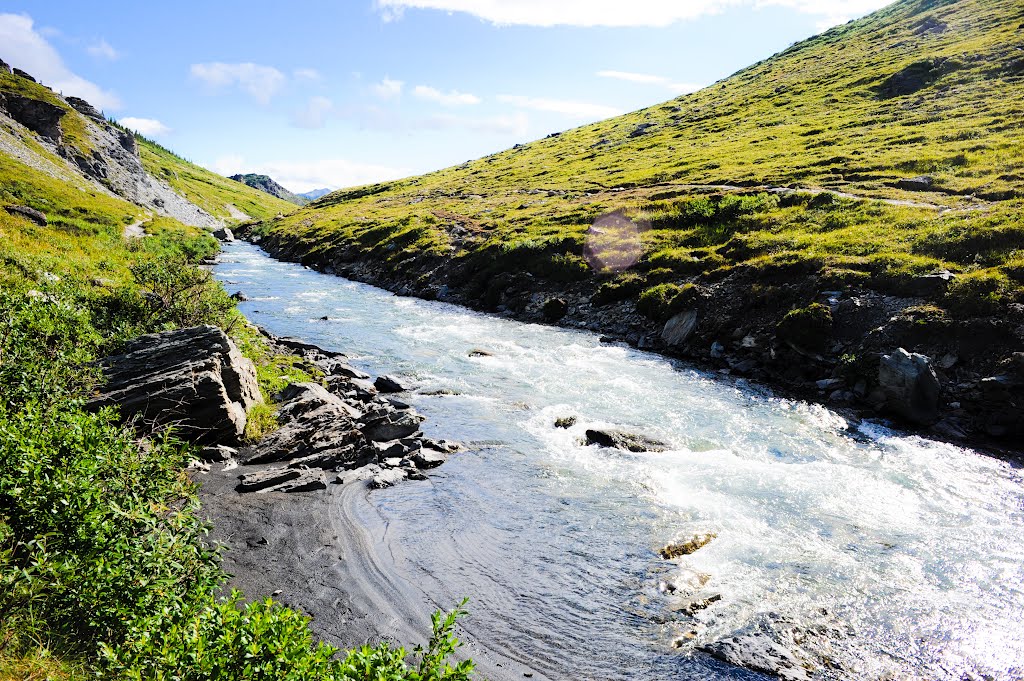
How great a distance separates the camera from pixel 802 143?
80875mm

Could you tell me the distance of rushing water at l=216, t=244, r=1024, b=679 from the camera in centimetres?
1191

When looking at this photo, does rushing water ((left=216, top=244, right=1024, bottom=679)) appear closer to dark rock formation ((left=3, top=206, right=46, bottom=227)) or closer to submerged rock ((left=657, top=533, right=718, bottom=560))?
submerged rock ((left=657, top=533, right=718, bottom=560))

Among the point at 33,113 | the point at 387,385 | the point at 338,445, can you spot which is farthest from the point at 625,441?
the point at 33,113

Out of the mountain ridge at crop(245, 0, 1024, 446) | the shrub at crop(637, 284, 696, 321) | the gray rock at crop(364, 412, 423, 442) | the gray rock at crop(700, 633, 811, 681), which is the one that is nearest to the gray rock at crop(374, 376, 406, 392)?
the gray rock at crop(364, 412, 423, 442)

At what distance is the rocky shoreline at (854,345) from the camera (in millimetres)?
23953

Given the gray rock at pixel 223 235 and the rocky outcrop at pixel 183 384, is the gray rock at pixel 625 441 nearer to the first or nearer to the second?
the rocky outcrop at pixel 183 384

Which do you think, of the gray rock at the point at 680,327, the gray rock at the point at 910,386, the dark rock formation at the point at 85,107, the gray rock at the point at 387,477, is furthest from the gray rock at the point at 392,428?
the dark rock formation at the point at 85,107

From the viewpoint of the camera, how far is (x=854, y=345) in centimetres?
2941

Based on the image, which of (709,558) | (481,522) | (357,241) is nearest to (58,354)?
(481,522)

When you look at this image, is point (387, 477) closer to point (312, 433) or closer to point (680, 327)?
point (312, 433)

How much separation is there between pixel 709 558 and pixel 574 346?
939 inches

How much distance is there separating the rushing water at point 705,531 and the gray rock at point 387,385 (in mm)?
1420

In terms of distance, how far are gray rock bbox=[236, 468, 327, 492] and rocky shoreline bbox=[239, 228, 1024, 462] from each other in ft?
78.5

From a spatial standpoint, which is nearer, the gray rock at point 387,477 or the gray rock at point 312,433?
the gray rock at point 387,477
